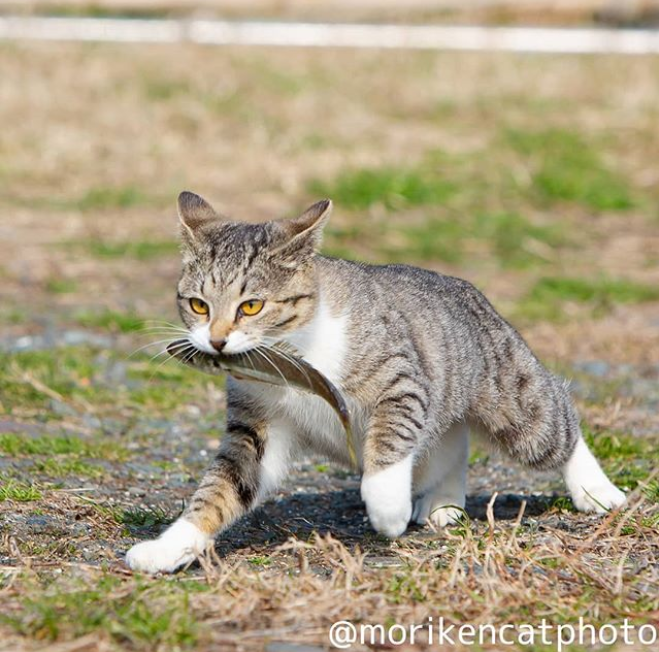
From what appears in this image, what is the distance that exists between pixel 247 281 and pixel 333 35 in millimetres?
11906

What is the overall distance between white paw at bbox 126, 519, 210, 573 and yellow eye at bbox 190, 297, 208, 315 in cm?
76

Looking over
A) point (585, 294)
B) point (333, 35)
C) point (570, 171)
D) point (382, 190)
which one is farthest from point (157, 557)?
point (333, 35)

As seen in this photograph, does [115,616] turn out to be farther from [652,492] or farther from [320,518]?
[652,492]

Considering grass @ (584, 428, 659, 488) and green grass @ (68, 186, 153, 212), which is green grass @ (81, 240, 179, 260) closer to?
green grass @ (68, 186, 153, 212)

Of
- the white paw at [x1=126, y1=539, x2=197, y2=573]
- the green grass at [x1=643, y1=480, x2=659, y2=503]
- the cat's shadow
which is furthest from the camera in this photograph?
the green grass at [x1=643, y1=480, x2=659, y2=503]

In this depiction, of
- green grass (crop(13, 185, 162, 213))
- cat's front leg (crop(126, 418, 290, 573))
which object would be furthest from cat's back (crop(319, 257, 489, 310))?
green grass (crop(13, 185, 162, 213))

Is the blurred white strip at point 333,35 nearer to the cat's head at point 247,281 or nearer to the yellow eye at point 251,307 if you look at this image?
the cat's head at point 247,281

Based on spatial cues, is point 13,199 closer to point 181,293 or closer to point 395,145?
point 395,145

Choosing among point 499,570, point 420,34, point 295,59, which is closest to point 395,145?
point 295,59

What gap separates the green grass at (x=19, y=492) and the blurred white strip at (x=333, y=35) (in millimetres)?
10641

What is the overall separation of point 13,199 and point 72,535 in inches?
268

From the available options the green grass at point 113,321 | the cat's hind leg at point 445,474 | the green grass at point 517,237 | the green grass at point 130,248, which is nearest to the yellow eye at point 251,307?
the cat's hind leg at point 445,474

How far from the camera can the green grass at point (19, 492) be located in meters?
5.03

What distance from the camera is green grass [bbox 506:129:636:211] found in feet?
37.3
